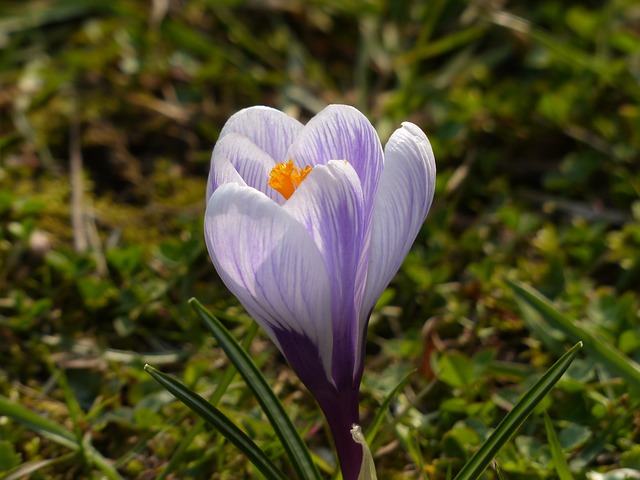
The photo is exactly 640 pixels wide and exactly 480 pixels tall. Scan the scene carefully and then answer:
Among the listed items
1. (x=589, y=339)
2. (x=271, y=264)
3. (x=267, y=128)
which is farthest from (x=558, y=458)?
(x=267, y=128)

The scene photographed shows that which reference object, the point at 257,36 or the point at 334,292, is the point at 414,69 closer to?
the point at 257,36

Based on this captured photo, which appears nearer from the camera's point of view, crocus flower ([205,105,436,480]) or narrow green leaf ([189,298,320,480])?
crocus flower ([205,105,436,480])

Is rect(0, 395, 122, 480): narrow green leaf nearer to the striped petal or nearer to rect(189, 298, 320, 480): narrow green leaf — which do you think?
rect(189, 298, 320, 480): narrow green leaf

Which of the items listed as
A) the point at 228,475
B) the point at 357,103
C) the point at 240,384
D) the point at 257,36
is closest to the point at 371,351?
the point at 240,384

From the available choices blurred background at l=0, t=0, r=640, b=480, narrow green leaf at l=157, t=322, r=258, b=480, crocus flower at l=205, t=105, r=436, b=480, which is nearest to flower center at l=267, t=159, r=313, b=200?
crocus flower at l=205, t=105, r=436, b=480

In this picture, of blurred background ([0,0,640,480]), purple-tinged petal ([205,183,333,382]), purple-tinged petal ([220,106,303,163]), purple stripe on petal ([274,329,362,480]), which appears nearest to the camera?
purple-tinged petal ([205,183,333,382])

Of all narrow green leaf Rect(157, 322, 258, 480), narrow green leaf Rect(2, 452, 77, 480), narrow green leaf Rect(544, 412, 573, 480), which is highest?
narrow green leaf Rect(544, 412, 573, 480)

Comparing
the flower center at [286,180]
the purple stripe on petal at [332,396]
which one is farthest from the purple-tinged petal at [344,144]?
the purple stripe on petal at [332,396]

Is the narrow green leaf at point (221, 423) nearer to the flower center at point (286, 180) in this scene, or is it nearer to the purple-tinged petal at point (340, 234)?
the purple-tinged petal at point (340, 234)
